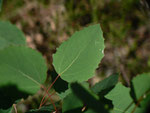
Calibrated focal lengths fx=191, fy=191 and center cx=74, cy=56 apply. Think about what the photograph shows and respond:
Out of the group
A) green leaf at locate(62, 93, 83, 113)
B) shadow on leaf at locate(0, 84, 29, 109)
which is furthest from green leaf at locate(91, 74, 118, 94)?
shadow on leaf at locate(0, 84, 29, 109)

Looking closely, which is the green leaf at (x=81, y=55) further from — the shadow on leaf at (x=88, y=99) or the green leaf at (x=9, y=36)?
the green leaf at (x=9, y=36)

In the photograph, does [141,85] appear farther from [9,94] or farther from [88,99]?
[9,94]

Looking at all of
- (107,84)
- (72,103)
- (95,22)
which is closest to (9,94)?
(72,103)

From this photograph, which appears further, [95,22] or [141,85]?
[95,22]

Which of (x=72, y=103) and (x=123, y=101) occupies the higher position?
(x=72, y=103)

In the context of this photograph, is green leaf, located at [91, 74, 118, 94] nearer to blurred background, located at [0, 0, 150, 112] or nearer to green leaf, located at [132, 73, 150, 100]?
green leaf, located at [132, 73, 150, 100]

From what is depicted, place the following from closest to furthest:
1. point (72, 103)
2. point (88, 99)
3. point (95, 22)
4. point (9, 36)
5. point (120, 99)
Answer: point (88, 99) < point (72, 103) < point (120, 99) < point (9, 36) < point (95, 22)

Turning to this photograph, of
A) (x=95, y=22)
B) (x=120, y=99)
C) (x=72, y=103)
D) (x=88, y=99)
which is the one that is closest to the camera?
(x=88, y=99)
